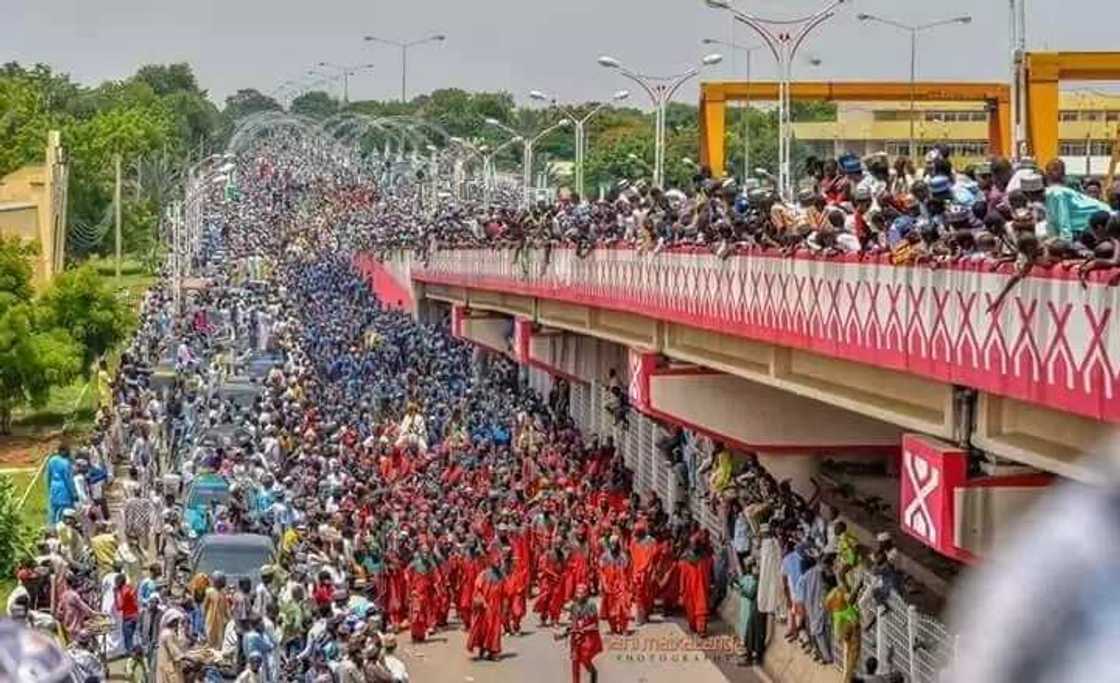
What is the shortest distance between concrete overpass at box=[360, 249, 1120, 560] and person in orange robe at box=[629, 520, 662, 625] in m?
1.38

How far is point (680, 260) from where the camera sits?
2191 centimetres

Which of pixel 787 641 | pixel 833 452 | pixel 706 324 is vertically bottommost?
pixel 787 641

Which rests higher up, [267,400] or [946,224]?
[946,224]

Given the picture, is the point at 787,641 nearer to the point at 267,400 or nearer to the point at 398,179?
the point at 267,400

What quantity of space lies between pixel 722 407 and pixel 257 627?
28.8 feet

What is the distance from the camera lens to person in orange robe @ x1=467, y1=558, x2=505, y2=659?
70.4 feet

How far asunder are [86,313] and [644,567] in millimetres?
30099

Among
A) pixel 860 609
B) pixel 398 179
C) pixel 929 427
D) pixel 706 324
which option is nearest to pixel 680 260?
pixel 706 324

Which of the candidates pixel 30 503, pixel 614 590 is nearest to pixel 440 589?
pixel 614 590

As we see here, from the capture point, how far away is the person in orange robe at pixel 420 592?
2209 centimetres

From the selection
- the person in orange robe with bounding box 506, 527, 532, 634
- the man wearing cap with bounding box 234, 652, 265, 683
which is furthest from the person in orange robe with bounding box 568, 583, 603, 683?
the man wearing cap with bounding box 234, 652, 265, 683

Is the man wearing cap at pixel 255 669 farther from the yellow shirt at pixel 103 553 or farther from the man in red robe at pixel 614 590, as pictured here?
the man in red robe at pixel 614 590

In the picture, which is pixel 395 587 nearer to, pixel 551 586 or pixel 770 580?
pixel 551 586

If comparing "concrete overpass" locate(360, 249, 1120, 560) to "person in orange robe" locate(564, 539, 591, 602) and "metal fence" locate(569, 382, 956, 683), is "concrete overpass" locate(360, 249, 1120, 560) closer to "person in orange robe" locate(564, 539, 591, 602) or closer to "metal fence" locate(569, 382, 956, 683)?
"metal fence" locate(569, 382, 956, 683)
